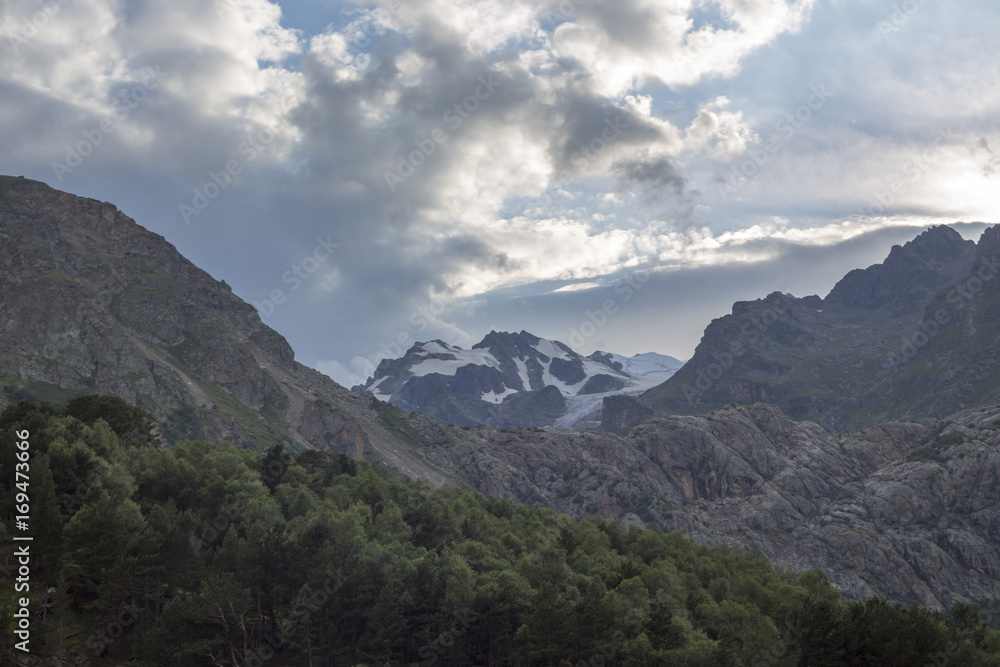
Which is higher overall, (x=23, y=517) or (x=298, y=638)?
(x=23, y=517)

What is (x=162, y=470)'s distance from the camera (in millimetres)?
114438

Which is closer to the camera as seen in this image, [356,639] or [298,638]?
[298,638]

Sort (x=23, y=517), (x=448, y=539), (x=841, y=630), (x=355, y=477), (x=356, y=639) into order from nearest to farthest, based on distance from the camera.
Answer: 1. (x=841, y=630)
2. (x=23, y=517)
3. (x=356, y=639)
4. (x=448, y=539)
5. (x=355, y=477)

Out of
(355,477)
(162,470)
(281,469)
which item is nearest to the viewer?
(162,470)

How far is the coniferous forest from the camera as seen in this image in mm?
77188

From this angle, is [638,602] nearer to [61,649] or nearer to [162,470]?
[61,649]

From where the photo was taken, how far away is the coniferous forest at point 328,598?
3039 inches

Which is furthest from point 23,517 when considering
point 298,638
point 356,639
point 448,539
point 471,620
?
point 448,539

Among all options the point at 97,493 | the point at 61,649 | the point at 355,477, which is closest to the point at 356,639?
the point at 61,649

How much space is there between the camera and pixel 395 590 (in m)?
93.2

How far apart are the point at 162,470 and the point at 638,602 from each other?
80337 millimetres

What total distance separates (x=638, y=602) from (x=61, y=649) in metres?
71.5

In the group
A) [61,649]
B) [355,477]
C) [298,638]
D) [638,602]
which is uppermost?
[355,477]

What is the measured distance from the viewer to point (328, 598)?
91.6 m
